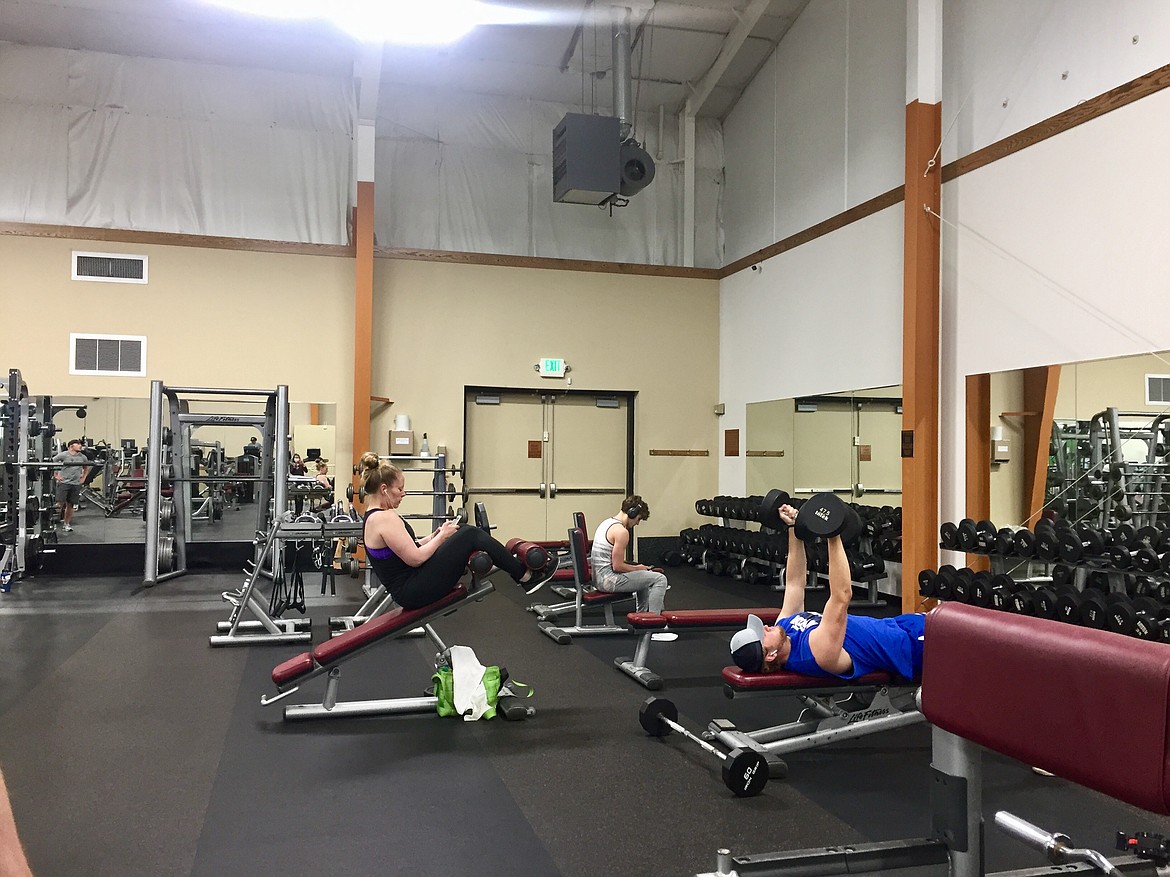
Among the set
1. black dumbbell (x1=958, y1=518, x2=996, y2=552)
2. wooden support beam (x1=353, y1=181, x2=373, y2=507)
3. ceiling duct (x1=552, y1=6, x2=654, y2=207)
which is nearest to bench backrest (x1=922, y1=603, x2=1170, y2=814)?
black dumbbell (x1=958, y1=518, x2=996, y2=552)

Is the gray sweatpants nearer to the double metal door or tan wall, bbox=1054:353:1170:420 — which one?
tan wall, bbox=1054:353:1170:420

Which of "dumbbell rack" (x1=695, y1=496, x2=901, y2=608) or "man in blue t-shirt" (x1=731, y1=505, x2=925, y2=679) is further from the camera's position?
"dumbbell rack" (x1=695, y1=496, x2=901, y2=608)

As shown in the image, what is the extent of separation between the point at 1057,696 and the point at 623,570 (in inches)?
149

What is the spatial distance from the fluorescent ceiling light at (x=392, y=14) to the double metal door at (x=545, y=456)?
3362mm

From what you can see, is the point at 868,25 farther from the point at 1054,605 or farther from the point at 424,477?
the point at 424,477

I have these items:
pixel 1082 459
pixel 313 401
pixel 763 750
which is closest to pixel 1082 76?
pixel 1082 459

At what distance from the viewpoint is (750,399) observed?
859 centimetres

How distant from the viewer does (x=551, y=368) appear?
8.80 meters

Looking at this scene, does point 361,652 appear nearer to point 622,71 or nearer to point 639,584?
point 639,584

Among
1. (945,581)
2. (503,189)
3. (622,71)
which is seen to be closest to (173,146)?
(503,189)

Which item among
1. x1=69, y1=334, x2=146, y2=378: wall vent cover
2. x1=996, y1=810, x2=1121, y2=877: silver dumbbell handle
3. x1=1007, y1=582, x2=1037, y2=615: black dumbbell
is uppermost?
x1=69, y1=334, x2=146, y2=378: wall vent cover

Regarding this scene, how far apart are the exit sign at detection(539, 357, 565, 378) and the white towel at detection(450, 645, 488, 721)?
5.19m

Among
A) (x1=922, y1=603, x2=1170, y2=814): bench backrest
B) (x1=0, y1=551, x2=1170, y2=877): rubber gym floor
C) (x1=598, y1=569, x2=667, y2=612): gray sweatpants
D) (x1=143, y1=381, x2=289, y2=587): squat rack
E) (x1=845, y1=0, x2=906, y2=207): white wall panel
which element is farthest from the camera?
(x1=143, y1=381, x2=289, y2=587): squat rack

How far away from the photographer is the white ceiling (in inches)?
293
